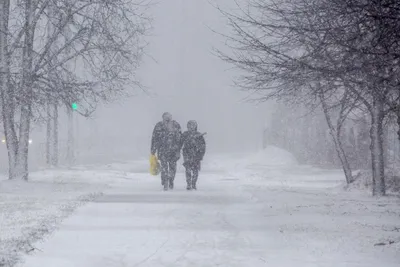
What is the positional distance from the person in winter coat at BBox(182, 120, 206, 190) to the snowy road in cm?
277

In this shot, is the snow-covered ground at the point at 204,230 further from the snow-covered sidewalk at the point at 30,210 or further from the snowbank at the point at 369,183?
the snowbank at the point at 369,183

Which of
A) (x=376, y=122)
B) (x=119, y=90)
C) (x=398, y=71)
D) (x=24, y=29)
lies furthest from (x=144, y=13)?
(x=398, y=71)

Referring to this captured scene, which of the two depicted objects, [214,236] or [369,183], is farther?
[369,183]

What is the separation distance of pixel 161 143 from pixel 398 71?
7047 mm

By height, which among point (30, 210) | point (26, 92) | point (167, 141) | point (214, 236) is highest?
point (26, 92)

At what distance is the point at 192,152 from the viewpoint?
13.6 meters

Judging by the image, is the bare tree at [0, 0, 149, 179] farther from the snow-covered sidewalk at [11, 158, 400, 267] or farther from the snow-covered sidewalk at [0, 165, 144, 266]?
the snow-covered sidewalk at [11, 158, 400, 267]

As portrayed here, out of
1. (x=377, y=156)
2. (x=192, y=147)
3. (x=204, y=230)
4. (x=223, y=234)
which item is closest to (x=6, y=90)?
(x=192, y=147)

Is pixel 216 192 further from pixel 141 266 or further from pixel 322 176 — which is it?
pixel 322 176

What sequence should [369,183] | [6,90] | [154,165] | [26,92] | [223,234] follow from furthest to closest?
1. [369,183]
2. [154,165]
3. [6,90]
4. [26,92]
5. [223,234]

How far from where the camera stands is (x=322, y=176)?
21.9 meters

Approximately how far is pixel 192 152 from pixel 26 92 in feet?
14.4

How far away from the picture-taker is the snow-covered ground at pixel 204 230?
5.87m

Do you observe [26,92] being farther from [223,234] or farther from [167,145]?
[223,234]
